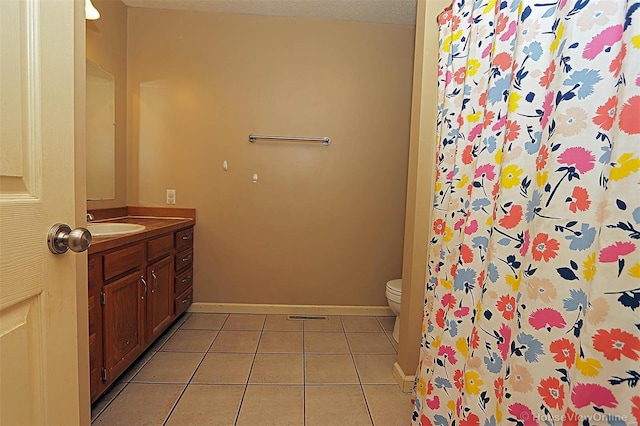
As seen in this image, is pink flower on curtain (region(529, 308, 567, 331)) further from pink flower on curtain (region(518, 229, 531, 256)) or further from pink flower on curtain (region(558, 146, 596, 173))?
pink flower on curtain (region(558, 146, 596, 173))

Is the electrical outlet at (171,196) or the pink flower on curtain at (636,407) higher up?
the electrical outlet at (171,196)

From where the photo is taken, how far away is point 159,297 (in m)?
2.06

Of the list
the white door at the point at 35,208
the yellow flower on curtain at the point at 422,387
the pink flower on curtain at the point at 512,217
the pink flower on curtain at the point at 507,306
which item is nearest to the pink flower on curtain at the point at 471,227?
the pink flower on curtain at the point at 512,217

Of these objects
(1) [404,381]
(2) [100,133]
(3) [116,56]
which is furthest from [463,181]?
(3) [116,56]

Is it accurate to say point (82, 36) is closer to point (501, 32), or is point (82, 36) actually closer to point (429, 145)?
point (501, 32)

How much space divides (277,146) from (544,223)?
2.16 meters

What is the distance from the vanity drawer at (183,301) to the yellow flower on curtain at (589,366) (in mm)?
2346

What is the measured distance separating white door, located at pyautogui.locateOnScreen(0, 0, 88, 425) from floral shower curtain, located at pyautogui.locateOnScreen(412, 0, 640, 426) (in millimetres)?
1100

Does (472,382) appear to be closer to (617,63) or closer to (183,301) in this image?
(617,63)

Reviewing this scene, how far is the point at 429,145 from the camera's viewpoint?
160 centimetres

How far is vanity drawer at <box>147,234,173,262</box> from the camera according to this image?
6.24 feet

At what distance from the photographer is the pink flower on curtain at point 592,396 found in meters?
0.65

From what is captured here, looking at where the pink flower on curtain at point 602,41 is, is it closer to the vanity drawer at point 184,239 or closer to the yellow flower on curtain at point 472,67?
the yellow flower on curtain at point 472,67

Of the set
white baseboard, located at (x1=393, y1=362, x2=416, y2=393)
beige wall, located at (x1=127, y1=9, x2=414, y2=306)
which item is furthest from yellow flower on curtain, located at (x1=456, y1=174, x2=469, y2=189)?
beige wall, located at (x1=127, y1=9, x2=414, y2=306)
